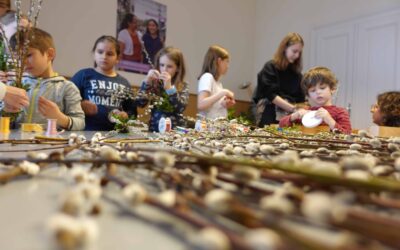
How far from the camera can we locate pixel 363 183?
145 mm

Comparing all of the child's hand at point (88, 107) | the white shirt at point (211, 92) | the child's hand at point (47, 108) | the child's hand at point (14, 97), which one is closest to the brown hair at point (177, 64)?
the white shirt at point (211, 92)

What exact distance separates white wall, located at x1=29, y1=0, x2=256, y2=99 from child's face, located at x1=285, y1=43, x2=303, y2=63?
5.22ft

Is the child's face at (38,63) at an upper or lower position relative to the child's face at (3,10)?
lower

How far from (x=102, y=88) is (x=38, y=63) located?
1.25 ft

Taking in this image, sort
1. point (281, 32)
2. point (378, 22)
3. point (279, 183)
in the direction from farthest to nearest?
point (281, 32) < point (378, 22) < point (279, 183)

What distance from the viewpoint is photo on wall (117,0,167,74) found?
9.87ft

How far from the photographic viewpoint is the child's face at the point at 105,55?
170 cm

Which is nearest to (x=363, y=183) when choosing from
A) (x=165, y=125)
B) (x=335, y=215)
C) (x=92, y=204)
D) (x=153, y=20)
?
(x=335, y=215)

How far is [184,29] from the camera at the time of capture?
3.48 metres

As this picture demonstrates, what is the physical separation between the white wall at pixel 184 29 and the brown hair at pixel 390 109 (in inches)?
83.2

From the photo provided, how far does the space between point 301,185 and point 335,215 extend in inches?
2.8

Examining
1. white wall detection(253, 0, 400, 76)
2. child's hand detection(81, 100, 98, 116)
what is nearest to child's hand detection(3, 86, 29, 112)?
child's hand detection(81, 100, 98, 116)

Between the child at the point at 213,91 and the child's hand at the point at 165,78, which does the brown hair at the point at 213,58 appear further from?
the child's hand at the point at 165,78

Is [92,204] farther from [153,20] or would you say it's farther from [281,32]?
[281,32]
